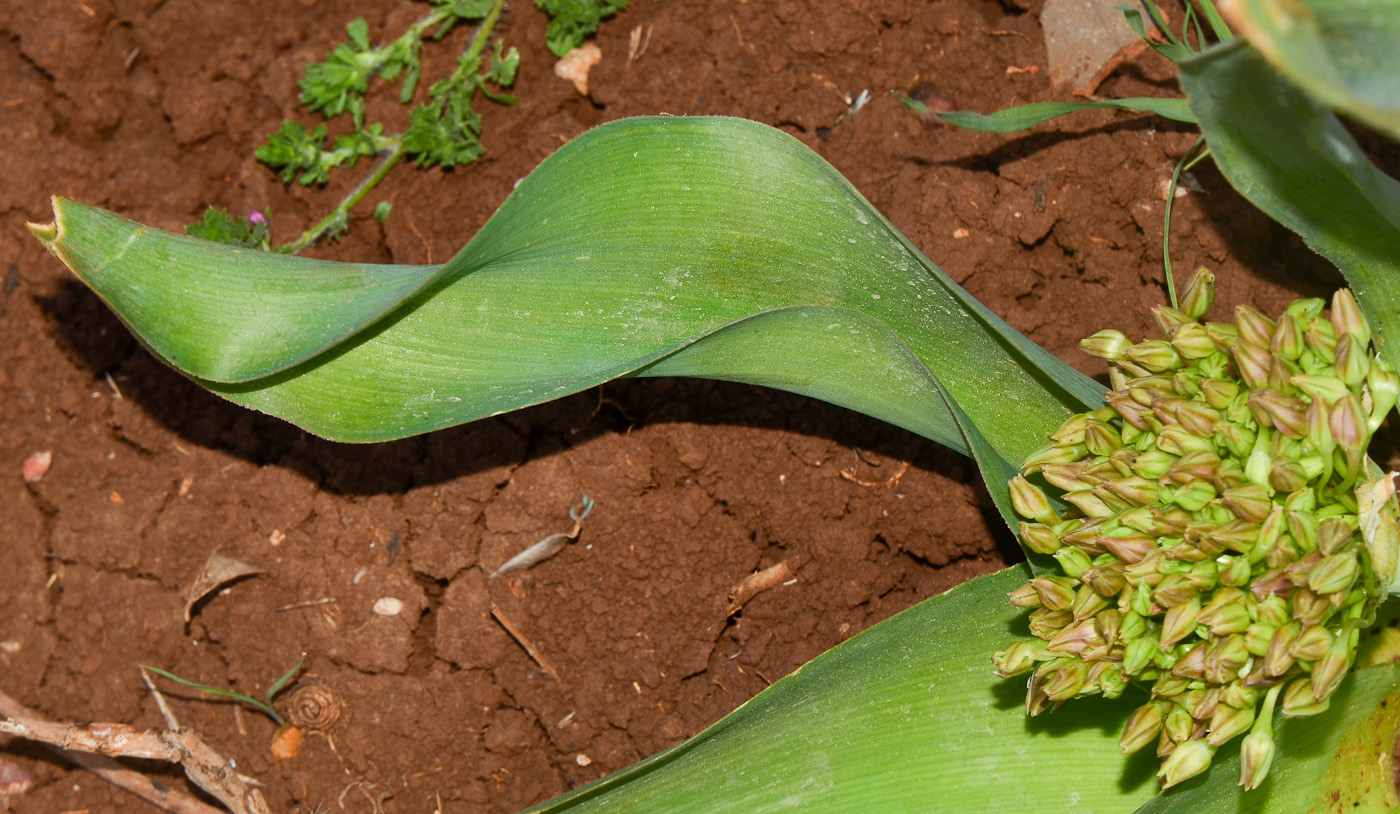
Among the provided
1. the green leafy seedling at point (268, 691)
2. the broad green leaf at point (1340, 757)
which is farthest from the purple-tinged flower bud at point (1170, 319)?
the green leafy seedling at point (268, 691)

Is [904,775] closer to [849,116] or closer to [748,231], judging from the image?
[748,231]

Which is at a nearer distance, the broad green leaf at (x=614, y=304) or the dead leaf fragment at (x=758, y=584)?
the broad green leaf at (x=614, y=304)

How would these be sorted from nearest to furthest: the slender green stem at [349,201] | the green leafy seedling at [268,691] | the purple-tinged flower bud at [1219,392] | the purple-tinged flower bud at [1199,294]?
the purple-tinged flower bud at [1219,392] → the purple-tinged flower bud at [1199,294] → the green leafy seedling at [268,691] → the slender green stem at [349,201]

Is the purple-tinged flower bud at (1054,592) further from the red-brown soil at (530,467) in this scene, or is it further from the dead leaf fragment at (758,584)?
the dead leaf fragment at (758,584)

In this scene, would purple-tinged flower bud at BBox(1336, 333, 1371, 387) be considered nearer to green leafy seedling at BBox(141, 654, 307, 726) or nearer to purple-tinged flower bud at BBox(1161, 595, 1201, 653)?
purple-tinged flower bud at BBox(1161, 595, 1201, 653)

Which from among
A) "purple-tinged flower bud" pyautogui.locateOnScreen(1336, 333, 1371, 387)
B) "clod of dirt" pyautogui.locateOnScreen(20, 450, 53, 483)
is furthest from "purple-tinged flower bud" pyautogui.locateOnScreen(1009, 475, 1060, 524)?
"clod of dirt" pyautogui.locateOnScreen(20, 450, 53, 483)

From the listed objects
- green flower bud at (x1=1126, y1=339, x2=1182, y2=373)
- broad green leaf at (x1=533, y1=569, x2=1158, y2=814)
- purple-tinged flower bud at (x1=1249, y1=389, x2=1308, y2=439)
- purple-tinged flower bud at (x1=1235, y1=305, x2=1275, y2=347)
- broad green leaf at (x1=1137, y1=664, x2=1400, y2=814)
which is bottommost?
broad green leaf at (x1=533, y1=569, x2=1158, y2=814)

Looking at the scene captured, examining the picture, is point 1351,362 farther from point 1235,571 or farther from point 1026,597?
point 1026,597
